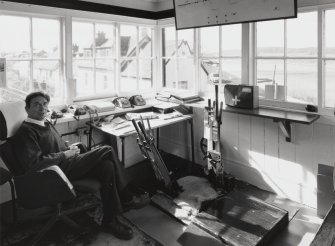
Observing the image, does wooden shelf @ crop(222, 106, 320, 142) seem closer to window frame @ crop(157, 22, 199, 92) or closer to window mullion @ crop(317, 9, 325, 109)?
window mullion @ crop(317, 9, 325, 109)

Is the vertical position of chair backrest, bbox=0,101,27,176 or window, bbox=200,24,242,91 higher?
window, bbox=200,24,242,91

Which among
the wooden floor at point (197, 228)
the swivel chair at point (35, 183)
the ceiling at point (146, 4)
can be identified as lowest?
the wooden floor at point (197, 228)

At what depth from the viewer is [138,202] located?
313 centimetres

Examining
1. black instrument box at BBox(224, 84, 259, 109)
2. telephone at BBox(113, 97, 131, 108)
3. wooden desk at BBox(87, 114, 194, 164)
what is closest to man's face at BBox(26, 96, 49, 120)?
wooden desk at BBox(87, 114, 194, 164)

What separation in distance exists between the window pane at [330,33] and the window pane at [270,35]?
1.45 feet

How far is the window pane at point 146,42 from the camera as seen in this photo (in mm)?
4543

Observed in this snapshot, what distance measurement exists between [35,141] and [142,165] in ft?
6.46

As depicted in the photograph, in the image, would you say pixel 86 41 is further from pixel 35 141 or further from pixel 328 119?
pixel 328 119

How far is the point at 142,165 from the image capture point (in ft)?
14.1

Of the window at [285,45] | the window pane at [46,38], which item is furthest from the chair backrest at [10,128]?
the window at [285,45]

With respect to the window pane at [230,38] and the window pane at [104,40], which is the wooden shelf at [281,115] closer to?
the window pane at [230,38]

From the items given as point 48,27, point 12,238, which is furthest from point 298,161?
point 48,27

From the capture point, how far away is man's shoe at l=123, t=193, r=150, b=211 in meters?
3.02

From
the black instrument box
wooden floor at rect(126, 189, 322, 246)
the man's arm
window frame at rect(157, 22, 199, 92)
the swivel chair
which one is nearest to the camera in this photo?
the swivel chair
